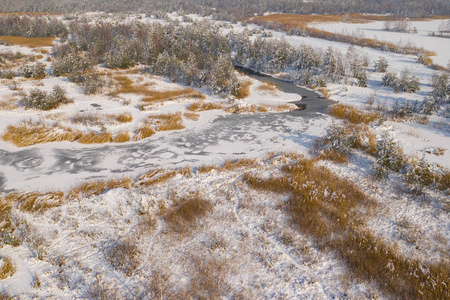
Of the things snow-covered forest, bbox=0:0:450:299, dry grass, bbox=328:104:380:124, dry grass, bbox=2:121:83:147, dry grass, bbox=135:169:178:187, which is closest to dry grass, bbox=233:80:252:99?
snow-covered forest, bbox=0:0:450:299

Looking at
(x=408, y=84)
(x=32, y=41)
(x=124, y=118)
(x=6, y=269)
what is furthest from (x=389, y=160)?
(x=32, y=41)

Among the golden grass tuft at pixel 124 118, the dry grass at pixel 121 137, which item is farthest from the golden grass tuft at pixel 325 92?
the dry grass at pixel 121 137

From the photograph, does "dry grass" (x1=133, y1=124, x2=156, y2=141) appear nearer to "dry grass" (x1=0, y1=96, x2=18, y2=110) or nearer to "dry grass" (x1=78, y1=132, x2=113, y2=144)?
"dry grass" (x1=78, y1=132, x2=113, y2=144)

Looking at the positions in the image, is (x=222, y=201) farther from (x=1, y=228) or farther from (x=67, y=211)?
(x=1, y=228)

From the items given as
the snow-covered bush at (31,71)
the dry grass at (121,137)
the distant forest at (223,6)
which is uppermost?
the distant forest at (223,6)

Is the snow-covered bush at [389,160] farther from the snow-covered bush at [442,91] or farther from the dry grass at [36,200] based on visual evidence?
the snow-covered bush at [442,91]

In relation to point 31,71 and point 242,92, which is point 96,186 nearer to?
point 242,92
